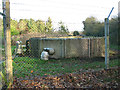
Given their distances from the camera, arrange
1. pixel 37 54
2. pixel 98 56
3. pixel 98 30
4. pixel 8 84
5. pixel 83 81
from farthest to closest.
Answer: pixel 98 30, pixel 98 56, pixel 37 54, pixel 83 81, pixel 8 84

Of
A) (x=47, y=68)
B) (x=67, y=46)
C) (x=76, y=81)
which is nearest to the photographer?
(x=76, y=81)

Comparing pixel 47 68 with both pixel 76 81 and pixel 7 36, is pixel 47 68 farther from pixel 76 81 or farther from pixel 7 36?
pixel 7 36

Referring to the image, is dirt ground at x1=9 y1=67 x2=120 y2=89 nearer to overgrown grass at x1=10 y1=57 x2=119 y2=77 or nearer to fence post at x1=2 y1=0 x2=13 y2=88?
fence post at x1=2 y1=0 x2=13 y2=88

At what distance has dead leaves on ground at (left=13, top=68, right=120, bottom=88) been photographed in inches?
125

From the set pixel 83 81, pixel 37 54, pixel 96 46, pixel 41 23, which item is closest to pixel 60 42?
pixel 37 54

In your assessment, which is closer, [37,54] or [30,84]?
[30,84]

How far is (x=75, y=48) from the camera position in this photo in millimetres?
9422

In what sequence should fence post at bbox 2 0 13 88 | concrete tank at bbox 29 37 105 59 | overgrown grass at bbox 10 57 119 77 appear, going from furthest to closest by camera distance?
concrete tank at bbox 29 37 105 59 → overgrown grass at bbox 10 57 119 77 → fence post at bbox 2 0 13 88

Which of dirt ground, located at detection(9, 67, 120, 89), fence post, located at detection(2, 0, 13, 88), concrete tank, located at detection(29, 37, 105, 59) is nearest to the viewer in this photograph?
fence post, located at detection(2, 0, 13, 88)

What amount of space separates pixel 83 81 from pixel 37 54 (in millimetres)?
5941

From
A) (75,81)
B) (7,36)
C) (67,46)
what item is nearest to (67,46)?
(67,46)

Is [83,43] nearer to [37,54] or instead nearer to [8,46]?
[37,54]

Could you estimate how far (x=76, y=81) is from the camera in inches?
137

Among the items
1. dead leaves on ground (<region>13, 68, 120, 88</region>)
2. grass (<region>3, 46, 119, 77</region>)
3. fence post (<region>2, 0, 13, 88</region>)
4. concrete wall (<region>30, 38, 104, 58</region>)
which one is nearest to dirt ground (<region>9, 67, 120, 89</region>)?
dead leaves on ground (<region>13, 68, 120, 88</region>)
